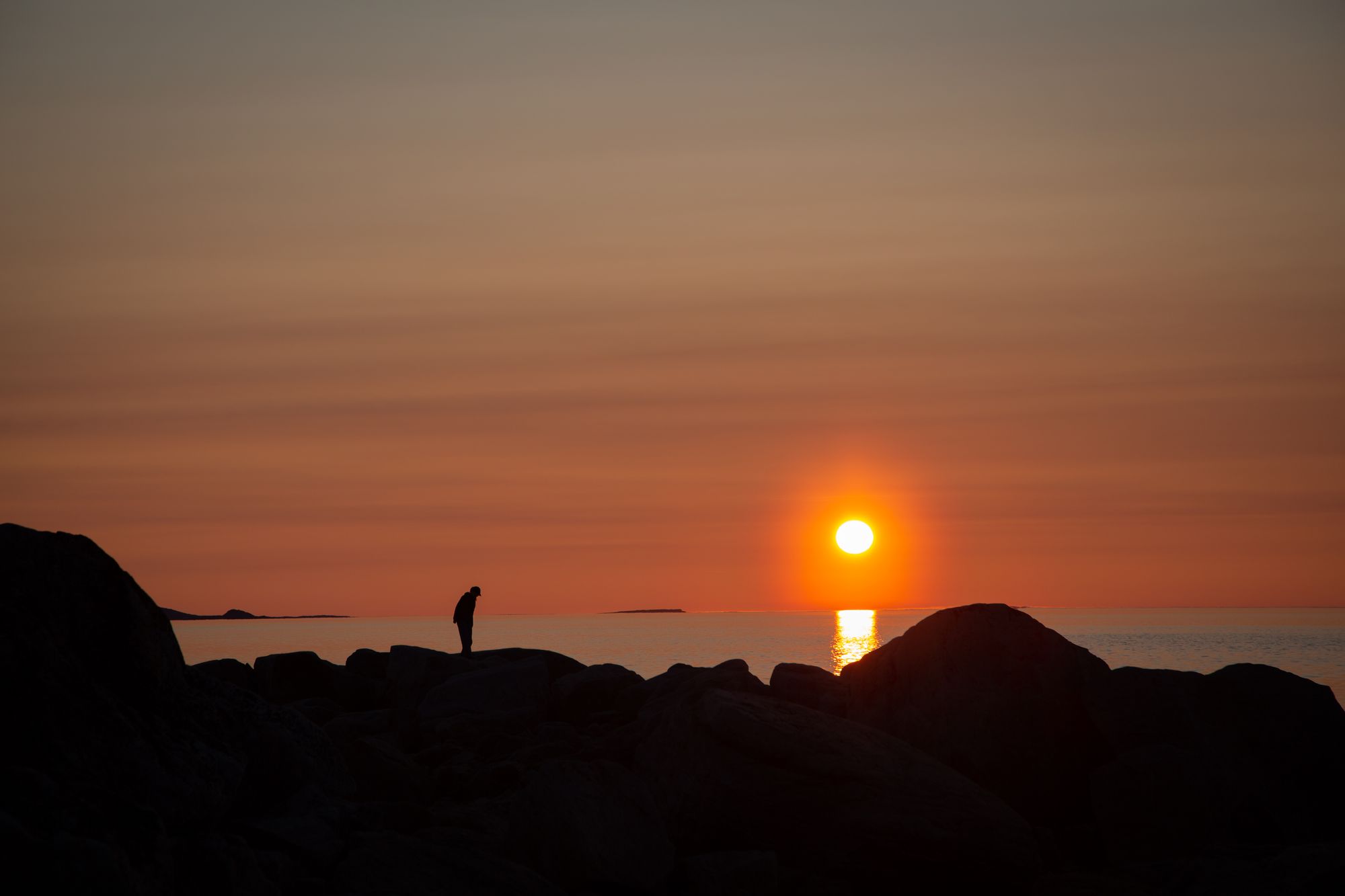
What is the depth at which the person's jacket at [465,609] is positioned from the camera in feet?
96.0

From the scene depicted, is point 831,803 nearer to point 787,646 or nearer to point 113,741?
point 113,741

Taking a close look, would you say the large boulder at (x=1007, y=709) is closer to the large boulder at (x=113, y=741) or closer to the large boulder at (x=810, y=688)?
the large boulder at (x=810, y=688)

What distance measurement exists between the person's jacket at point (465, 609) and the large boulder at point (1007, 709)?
45.4 ft

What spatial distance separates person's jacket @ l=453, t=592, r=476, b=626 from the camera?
29266 millimetres

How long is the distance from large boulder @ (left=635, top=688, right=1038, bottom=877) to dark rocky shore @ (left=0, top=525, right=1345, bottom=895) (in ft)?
0.08

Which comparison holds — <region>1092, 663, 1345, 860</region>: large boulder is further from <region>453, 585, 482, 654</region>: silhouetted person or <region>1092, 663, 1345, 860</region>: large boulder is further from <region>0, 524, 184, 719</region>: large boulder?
<region>453, 585, 482, 654</region>: silhouetted person

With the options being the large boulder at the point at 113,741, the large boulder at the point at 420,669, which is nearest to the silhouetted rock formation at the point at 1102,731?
the large boulder at the point at 420,669

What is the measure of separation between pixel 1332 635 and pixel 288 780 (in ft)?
433

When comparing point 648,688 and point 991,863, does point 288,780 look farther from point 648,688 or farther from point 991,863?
point 648,688

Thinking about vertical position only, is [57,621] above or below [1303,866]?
above

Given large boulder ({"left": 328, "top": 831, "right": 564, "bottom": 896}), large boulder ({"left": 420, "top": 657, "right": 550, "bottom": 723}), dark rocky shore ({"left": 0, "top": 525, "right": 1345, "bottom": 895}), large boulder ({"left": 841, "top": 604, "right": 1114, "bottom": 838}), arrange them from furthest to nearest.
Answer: large boulder ({"left": 420, "top": 657, "right": 550, "bottom": 723}) < large boulder ({"left": 841, "top": 604, "right": 1114, "bottom": 838}) < large boulder ({"left": 328, "top": 831, "right": 564, "bottom": 896}) < dark rocky shore ({"left": 0, "top": 525, "right": 1345, "bottom": 895})

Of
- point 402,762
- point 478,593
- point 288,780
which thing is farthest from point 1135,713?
point 478,593

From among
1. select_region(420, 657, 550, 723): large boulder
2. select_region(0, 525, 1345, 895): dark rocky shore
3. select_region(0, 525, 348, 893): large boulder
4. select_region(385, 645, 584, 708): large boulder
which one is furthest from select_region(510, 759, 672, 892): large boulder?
select_region(385, 645, 584, 708): large boulder

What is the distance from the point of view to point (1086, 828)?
51.1ft
